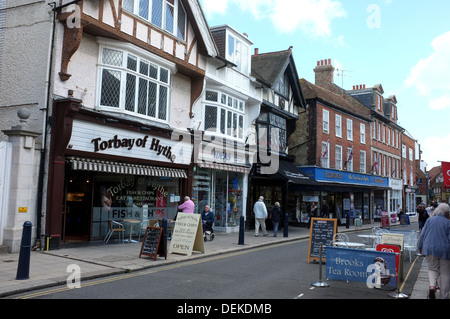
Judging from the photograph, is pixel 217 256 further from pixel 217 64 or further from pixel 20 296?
pixel 217 64

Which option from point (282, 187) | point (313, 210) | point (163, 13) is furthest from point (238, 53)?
point (313, 210)

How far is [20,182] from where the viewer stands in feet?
34.6

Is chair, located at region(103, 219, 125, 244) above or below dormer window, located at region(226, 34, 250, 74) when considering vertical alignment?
below

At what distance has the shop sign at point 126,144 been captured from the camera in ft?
38.9

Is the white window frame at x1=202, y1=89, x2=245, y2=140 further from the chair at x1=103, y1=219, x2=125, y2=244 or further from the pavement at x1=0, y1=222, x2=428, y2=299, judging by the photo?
the pavement at x1=0, y1=222, x2=428, y2=299

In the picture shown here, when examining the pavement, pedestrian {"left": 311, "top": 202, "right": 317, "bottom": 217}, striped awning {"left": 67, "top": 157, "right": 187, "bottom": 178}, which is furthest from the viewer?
pedestrian {"left": 311, "top": 202, "right": 317, "bottom": 217}

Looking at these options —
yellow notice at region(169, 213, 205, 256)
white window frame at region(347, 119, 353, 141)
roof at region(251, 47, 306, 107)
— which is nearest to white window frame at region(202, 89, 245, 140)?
roof at region(251, 47, 306, 107)

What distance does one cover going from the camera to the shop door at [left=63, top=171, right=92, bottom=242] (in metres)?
13.1

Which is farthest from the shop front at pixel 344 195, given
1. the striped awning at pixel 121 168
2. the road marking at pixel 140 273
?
the road marking at pixel 140 273

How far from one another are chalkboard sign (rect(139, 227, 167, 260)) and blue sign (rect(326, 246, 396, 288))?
465 cm

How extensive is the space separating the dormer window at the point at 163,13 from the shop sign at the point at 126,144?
4.23 metres

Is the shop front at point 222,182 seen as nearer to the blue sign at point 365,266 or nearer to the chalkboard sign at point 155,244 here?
the chalkboard sign at point 155,244

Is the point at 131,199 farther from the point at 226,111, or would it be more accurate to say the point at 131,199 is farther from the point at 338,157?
the point at 338,157

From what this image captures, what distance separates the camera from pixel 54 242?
11.1m
